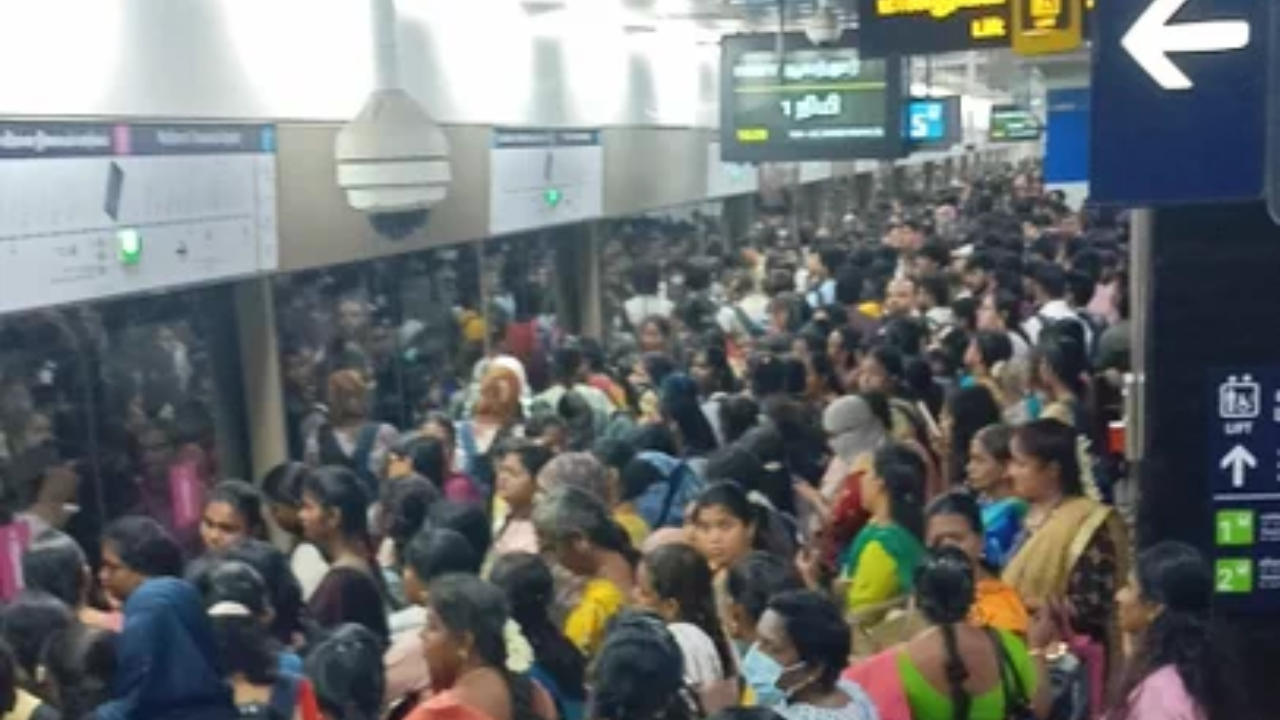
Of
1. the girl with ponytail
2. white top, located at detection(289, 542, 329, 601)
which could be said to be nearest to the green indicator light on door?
white top, located at detection(289, 542, 329, 601)

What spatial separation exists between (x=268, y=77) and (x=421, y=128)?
2.49ft

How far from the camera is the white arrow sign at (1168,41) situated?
14.5 feet

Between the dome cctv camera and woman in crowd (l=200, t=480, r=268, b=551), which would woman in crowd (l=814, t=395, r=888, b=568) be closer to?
woman in crowd (l=200, t=480, r=268, b=551)

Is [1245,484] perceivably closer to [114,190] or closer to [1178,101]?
[1178,101]

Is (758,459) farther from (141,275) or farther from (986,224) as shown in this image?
(986,224)

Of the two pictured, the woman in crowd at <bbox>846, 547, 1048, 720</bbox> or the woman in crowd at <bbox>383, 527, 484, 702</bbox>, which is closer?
the woman in crowd at <bbox>846, 547, 1048, 720</bbox>

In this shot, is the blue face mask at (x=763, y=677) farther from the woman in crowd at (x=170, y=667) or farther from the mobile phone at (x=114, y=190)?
the mobile phone at (x=114, y=190)

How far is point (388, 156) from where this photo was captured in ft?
28.5

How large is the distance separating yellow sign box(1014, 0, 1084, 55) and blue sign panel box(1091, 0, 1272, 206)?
2331 millimetres

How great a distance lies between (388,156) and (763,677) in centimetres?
473

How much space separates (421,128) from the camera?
8.75 meters

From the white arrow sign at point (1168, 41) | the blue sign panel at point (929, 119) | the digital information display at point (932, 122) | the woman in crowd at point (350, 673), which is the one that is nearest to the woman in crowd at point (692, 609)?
the woman in crowd at point (350, 673)

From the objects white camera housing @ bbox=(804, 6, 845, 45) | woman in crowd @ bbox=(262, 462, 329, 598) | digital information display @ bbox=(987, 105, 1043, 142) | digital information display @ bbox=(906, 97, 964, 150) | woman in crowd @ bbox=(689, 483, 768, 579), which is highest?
white camera housing @ bbox=(804, 6, 845, 45)

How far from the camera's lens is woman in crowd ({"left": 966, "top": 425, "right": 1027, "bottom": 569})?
6.23 meters
